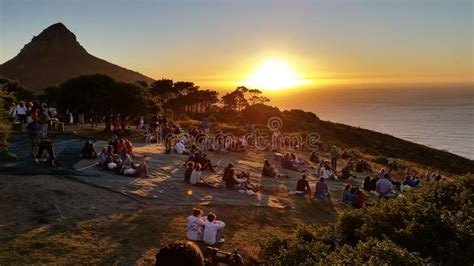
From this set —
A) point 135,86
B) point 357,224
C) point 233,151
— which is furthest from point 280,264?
point 135,86

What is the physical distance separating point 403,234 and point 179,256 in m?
5.90

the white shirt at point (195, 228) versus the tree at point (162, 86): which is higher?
the tree at point (162, 86)

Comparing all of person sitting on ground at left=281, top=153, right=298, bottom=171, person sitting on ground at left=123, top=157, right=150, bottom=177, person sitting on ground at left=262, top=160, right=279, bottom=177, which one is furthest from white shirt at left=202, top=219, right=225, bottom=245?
person sitting on ground at left=281, top=153, right=298, bottom=171

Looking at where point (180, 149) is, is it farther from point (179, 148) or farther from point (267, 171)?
point (267, 171)

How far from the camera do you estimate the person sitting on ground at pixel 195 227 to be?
12875 mm

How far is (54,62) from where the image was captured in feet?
484

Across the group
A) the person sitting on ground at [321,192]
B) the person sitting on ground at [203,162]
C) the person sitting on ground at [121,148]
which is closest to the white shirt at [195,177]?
the person sitting on ground at [203,162]

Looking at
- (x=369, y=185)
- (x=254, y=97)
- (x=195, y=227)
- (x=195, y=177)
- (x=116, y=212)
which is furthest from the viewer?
(x=254, y=97)

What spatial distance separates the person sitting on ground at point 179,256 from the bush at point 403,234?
3850 mm

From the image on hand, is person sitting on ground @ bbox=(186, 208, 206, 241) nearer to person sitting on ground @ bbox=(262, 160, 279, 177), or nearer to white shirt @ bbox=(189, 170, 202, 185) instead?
white shirt @ bbox=(189, 170, 202, 185)

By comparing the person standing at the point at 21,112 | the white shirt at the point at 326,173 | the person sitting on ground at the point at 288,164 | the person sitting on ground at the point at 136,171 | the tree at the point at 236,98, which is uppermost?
the tree at the point at 236,98

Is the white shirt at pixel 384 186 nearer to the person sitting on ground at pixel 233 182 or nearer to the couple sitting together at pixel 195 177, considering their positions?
the person sitting on ground at pixel 233 182

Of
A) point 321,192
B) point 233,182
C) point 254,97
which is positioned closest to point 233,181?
point 233,182

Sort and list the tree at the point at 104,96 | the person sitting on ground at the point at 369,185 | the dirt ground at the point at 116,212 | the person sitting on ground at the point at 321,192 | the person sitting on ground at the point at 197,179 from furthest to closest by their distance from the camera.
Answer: the tree at the point at 104,96 < the person sitting on ground at the point at 369,185 < the person sitting on ground at the point at 321,192 < the person sitting on ground at the point at 197,179 < the dirt ground at the point at 116,212
